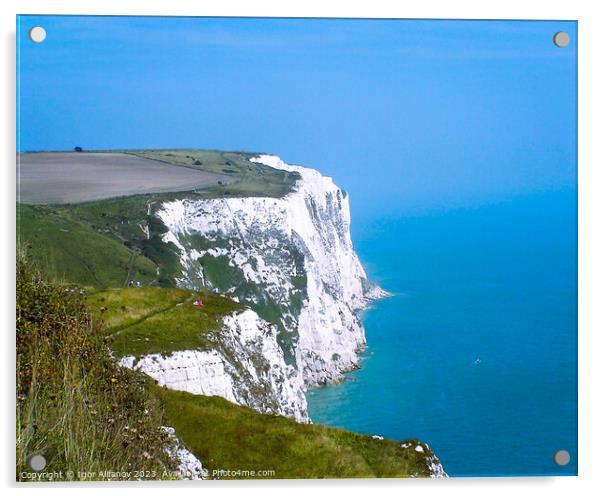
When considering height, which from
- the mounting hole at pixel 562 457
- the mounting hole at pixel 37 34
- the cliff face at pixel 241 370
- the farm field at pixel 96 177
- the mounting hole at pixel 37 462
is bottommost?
the mounting hole at pixel 562 457

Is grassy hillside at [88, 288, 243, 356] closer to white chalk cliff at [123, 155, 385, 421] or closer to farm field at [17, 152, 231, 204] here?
white chalk cliff at [123, 155, 385, 421]

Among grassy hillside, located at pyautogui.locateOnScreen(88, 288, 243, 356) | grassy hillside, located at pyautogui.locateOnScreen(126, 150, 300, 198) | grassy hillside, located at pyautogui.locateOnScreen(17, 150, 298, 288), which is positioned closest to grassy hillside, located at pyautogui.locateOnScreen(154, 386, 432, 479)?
grassy hillside, located at pyautogui.locateOnScreen(88, 288, 243, 356)

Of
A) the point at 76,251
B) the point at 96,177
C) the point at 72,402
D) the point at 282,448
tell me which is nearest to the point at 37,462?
the point at 72,402

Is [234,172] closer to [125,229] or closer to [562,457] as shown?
[125,229]

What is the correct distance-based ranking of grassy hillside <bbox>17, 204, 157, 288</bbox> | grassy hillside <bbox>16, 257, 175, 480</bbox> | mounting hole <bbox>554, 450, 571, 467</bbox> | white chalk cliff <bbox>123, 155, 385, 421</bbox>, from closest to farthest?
grassy hillside <bbox>16, 257, 175, 480</bbox> → mounting hole <bbox>554, 450, 571, 467</bbox> → grassy hillside <bbox>17, 204, 157, 288</bbox> → white chalk cliff <bbox>123, 155, 385, 421</bbox>

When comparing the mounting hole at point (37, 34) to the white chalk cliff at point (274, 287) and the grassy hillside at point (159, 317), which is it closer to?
the white chalk cliff at point (274, 287)

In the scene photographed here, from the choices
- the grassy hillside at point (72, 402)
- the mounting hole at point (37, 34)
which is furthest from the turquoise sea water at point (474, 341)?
the mounting hole at point (37, 34)
